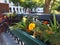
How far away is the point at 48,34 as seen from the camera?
11.2 ft

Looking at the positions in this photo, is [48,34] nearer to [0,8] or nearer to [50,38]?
[50,38]

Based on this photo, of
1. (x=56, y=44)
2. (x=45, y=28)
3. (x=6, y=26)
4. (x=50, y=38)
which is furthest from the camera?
(x=6, y=26)

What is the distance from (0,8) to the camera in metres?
19.0

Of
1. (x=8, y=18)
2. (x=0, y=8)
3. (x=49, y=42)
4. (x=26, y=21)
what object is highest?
(x=49, y=42)

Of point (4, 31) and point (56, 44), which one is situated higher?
point (56, 44)

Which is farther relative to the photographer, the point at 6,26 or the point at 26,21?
the point at 6,26

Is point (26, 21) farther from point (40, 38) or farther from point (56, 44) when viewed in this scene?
point (56, 44)

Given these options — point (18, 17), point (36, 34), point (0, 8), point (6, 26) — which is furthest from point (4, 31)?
point (0, 8)

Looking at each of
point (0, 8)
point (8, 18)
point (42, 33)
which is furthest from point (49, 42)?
point (0, 8)

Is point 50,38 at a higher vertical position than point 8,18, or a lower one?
higher

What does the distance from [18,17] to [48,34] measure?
7464 millimetres

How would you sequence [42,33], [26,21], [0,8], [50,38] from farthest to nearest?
[0,8], [26,21], [42,33], [50,38]

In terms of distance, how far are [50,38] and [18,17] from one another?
764 centimetres

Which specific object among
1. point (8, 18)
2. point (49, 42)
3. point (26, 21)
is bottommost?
point (8, 18)
